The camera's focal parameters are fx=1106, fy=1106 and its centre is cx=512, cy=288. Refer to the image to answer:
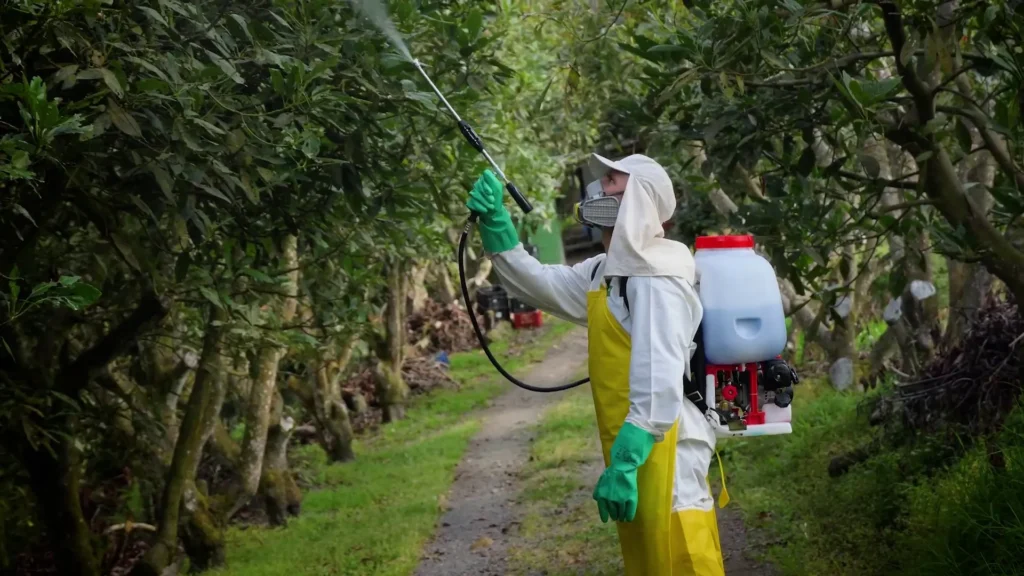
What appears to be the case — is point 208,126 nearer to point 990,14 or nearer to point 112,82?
point 112,82

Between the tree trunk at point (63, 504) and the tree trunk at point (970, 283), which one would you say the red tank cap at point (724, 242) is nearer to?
the tree trunk at point (970, 283)

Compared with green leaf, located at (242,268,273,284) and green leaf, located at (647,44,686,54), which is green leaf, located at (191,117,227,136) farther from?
green leaf, located at (647,44,686,54)

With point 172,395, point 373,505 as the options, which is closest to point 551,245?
point 373,505

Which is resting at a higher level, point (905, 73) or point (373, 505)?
point (905, 73)

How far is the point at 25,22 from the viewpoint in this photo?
4.03 metres

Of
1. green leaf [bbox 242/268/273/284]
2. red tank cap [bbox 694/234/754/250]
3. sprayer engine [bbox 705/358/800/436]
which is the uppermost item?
green leaf [bbox 242/268/273/284]

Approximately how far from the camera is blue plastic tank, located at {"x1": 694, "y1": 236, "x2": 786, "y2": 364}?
166 inches

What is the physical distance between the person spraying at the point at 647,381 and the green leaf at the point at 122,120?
5.82ft

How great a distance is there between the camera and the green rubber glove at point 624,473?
3.95 meters

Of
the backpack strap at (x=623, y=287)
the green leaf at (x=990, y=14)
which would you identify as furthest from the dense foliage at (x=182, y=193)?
the green leaf at (x=990, y=14)

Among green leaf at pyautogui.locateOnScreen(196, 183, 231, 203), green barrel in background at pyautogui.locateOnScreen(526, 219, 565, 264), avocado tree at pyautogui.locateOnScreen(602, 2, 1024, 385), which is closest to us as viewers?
green leaf at pyautogui.locateOnScreen(196, 183, 231, 203)

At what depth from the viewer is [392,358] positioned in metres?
17.4

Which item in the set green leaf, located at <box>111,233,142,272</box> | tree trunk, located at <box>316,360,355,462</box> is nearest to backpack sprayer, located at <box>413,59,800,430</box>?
green leaf, located at <box>111,233,142,272</box>

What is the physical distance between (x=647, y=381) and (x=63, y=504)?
456cm
